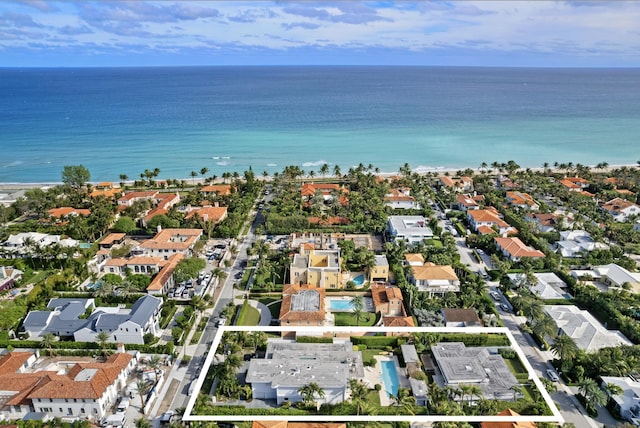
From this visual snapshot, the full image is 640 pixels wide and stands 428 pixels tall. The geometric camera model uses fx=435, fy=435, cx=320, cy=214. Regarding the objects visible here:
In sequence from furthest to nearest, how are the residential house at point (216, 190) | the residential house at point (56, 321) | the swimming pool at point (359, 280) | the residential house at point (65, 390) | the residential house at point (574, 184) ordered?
the residential house at point (574, 184), the residential house at point (216, 190), the swimming pool at point (359, 280), the residential house at point (56, 321), the residential house at point (65, 390)

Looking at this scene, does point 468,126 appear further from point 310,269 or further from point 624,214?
point 310,269

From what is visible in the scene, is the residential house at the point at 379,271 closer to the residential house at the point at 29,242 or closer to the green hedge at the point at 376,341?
the green hedge at the point at 376,341

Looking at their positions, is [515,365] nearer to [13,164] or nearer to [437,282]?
[437,282]

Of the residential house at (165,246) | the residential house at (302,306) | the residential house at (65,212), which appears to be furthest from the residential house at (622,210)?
the residential house at (65,212)

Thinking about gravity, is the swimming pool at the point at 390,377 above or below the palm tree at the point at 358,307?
below

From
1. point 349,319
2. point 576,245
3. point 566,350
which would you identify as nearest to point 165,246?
point 349,319

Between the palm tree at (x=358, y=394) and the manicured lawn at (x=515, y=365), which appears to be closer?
the palm tree at (x=358, y=394)
